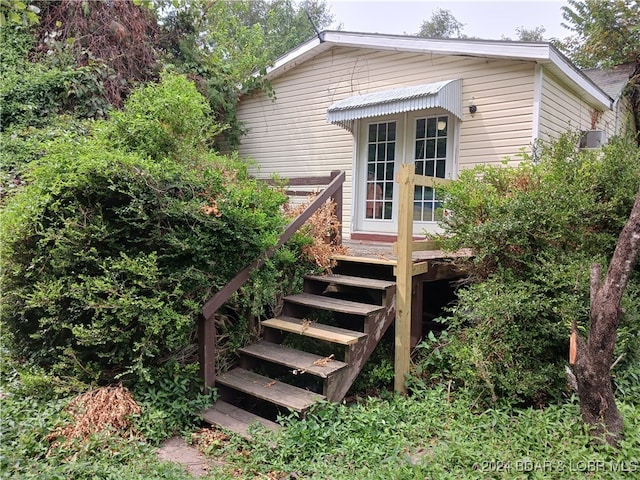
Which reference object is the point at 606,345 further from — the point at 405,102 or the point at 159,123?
the point at 405,102

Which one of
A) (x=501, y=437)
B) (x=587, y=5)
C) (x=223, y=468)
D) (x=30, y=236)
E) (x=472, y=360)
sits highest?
(x=587, y=5)

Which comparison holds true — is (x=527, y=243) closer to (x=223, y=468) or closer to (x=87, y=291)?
(x=223, y=468)

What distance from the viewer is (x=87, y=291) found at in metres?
3.08

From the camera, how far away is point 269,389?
337cm

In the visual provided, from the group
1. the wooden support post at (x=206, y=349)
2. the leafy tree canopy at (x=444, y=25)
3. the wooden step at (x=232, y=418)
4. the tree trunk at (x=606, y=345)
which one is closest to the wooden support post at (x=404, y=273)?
the wooden step at (x=232, y=418)

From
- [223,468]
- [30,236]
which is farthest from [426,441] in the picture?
[30,236]

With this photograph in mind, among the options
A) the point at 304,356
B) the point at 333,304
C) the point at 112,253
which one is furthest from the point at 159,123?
the point at 304,356

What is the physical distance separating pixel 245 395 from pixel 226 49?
868cm

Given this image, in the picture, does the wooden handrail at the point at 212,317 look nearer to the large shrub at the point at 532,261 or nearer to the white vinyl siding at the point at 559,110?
the large shrub at the point at 532,261

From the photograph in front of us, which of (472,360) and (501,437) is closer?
(501,437)

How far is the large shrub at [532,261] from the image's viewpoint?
3.19 m

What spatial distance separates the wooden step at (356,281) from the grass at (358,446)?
1.07 meters

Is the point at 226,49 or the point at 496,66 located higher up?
the point at 226,49

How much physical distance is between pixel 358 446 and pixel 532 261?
6.67 feet
